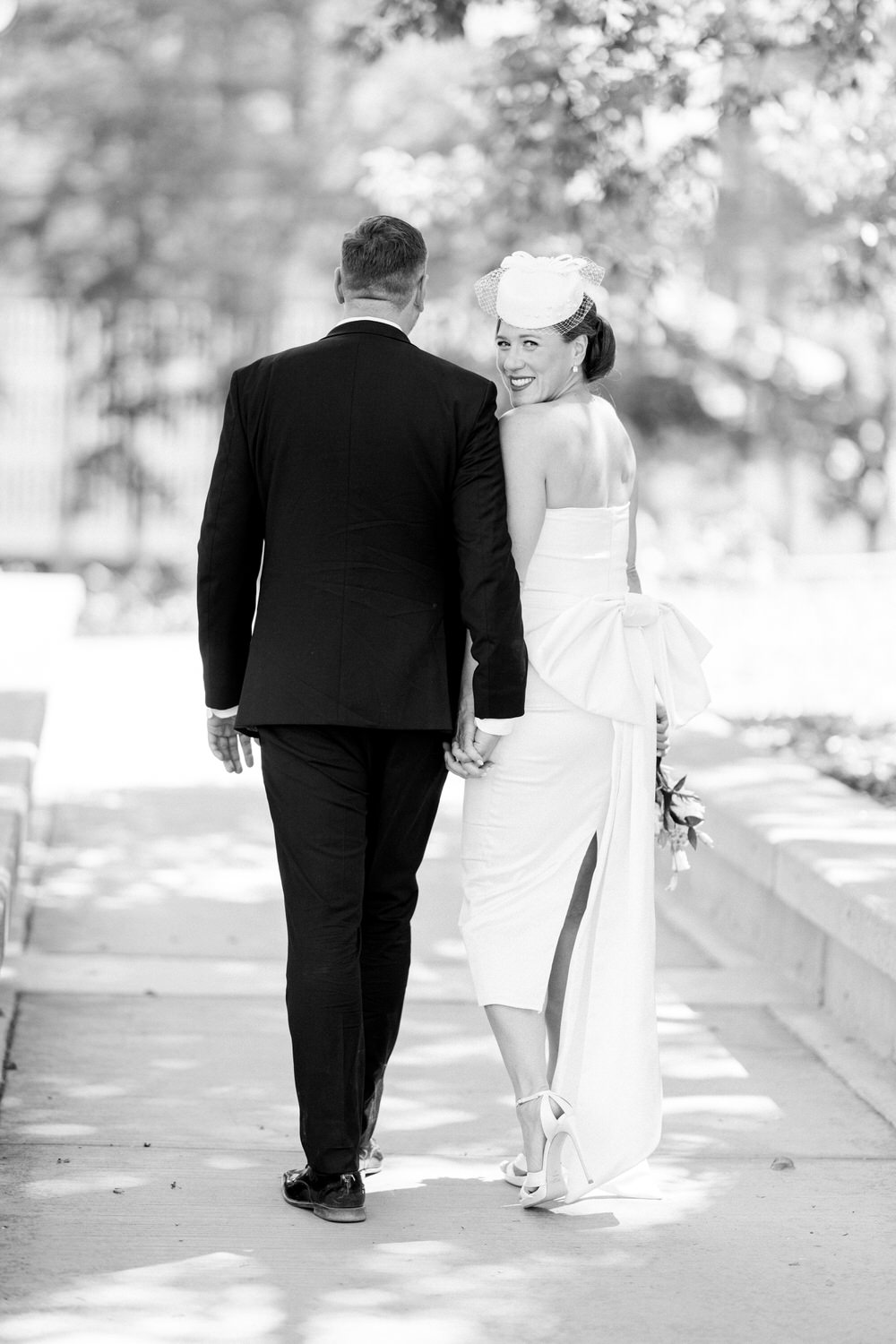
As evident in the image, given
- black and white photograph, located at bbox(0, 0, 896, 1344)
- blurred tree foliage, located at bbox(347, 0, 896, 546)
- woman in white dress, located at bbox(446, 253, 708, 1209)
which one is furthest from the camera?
blurred tree foliage, located at bbox(347, 0, 896, 546)

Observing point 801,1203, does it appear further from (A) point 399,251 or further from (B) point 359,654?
(A) point 399,251

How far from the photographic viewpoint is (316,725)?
→ 395cm

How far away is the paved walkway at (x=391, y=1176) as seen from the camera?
357 centimetres

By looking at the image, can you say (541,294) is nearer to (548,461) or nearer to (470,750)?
(548,461)

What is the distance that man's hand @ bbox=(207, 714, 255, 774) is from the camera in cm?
418

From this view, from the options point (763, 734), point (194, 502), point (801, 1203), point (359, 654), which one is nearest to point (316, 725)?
point (359, 654)

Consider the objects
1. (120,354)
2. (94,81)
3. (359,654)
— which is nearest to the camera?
(359,654)

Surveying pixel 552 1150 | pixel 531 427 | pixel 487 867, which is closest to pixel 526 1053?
pixel 552 1150

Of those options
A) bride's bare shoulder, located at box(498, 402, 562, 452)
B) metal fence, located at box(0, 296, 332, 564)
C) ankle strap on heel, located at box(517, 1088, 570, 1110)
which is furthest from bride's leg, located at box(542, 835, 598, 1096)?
metal fence, located at box(0, 296, 332, 564)

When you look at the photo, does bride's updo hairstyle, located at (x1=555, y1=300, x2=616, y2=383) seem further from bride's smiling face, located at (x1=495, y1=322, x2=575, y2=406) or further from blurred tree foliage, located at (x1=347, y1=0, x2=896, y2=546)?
blurred tree foliage, located at (x1=347, y1=0, x2=896, y2=546)

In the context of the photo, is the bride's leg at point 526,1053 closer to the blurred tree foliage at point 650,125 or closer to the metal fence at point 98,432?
the blurred tree foliage at point 650,125

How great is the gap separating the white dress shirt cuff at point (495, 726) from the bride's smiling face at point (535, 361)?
0.70 m

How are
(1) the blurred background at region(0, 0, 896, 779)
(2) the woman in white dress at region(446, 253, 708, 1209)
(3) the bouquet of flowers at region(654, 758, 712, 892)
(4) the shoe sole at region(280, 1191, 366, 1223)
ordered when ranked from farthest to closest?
(1) the blurred background at region(0, 0, 896, 779), (3) the bouquet of flowers at region(654, 758, 712, 892), (2) the woman in white dress at region(446, 253, 708, 1209), (4) the shoe sole at region(280, 1191, 366, 1223)

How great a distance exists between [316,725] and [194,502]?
15174mm
